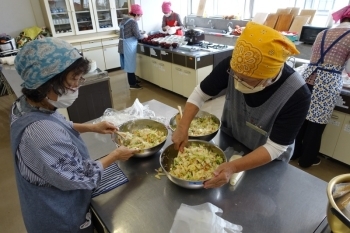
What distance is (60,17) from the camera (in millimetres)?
4875

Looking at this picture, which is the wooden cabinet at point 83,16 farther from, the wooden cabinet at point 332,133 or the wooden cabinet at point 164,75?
the wooden cabinet at point 332,133

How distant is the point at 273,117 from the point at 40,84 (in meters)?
1.00

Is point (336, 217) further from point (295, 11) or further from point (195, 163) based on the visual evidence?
point (295, 11)

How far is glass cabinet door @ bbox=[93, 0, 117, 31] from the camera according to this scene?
5.21 metres

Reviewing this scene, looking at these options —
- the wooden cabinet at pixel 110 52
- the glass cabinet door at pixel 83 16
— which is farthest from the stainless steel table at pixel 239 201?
the glass cabinet door at pixel 83 16

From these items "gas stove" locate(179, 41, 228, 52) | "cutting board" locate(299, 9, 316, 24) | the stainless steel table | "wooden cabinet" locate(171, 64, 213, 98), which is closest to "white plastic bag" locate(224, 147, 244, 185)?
the stainless steel table

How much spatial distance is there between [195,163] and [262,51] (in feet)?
1.97

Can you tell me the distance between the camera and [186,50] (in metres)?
3.79

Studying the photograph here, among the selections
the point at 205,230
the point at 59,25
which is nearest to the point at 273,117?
the point at 205,230

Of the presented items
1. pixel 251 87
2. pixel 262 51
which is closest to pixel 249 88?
pixel 251 87

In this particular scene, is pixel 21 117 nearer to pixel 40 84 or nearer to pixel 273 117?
pixel 40 84

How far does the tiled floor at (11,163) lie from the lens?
1951mm

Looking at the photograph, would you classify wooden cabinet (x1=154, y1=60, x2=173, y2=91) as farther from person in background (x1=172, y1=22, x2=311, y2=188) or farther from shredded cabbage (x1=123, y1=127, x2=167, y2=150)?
person in background (x1=172, y1=22, x2=311, y2=188)

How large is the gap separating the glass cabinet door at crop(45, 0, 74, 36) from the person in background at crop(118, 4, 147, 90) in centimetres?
138
